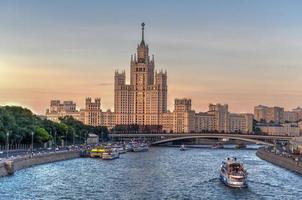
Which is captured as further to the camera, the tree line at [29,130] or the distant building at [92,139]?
the distant building at [92,139]

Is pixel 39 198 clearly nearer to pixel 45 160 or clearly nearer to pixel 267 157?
pixel 45 160

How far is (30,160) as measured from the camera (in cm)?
7650

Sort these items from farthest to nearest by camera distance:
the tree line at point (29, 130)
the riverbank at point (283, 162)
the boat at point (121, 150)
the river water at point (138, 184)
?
1. the boat at point (121, 150)
2. the tree line at point (29, 130)
3. the riverbank at point (283, 162)
4. the river water at point (138, 184)

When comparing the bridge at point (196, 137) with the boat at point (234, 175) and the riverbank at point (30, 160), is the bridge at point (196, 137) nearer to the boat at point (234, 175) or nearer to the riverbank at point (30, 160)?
the riverbank at point (30, 160)

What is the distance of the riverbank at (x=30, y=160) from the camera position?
6475 cm

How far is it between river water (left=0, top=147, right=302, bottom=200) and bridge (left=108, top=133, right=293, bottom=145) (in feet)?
221

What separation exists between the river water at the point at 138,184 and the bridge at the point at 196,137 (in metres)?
67.2

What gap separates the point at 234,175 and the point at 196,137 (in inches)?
3890

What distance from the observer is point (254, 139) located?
152750 mm

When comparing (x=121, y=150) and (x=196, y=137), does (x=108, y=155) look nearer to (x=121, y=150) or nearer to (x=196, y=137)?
(x=121, y=150)

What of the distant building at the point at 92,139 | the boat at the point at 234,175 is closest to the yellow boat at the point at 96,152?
the boat at the point at 234,175

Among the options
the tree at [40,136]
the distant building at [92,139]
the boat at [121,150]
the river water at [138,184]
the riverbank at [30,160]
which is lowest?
the river water at [138,184]

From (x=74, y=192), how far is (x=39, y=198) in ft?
15.4

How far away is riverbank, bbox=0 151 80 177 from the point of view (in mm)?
64750
